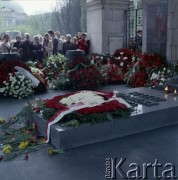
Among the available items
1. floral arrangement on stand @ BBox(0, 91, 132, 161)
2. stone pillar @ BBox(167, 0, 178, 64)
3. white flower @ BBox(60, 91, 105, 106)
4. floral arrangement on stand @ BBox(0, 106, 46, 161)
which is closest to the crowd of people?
stone pillar @ BBox(167, 0, 178, 64)

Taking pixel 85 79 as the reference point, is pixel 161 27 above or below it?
above

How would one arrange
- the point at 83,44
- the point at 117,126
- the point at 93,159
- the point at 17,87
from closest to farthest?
the point at 93,159, the point at 117,126, the point at 17,87, the point at 83,44

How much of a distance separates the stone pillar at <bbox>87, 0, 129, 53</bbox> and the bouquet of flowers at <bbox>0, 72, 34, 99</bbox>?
4.67 metres

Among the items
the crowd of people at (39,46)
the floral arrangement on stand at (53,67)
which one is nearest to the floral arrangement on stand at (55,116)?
the floral arrangement on stand at (53,67)

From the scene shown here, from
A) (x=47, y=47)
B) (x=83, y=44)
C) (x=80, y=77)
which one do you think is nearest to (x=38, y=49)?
(x=47, y=47)

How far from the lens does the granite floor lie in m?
3.55

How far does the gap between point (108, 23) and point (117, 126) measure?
7.75 m

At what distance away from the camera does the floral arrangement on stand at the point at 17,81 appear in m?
7.75

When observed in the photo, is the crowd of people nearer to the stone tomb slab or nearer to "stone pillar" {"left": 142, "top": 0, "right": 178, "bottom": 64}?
"stone pillar" {"left": 142, "top": 0, "right": 178, "bottom": 64}

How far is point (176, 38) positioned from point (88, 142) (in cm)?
503

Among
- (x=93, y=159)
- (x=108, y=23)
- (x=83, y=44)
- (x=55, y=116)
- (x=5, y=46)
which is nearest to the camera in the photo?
(x=93, y=159)

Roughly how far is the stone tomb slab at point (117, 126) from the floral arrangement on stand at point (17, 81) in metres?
2.68

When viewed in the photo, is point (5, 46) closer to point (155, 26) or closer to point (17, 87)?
point (17, 87)

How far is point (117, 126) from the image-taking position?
4.67 metres
